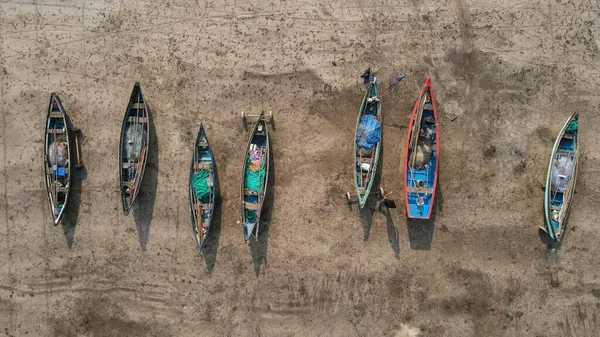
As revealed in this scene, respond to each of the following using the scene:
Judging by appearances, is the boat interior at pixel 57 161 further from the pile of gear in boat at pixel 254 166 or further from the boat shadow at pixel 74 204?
the pile of gear in boat at pixel 254 166

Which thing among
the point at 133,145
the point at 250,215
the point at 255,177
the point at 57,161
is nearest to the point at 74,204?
the point at 57,161

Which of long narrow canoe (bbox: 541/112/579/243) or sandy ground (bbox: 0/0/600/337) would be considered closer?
long narrow canoe (bbox: 541/112/579/243)

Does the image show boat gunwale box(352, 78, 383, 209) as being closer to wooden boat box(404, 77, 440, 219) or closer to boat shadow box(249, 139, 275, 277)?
wooden boat box(404, 77, 440, 219)

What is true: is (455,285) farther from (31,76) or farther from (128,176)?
(31,76)

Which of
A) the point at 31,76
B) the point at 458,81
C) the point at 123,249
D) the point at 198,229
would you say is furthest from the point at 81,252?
the point at 458,81

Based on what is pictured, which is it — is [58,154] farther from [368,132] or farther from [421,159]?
[421,159]

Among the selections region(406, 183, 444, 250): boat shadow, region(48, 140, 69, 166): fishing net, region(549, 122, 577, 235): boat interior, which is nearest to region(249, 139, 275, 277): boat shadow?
region(406, 183, 444, 250): boat shadow
